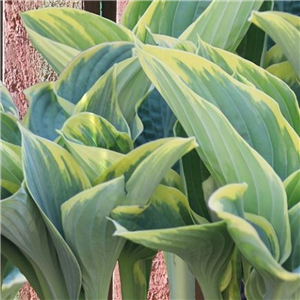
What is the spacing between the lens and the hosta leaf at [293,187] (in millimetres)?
308

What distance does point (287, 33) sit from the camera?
1.15ft

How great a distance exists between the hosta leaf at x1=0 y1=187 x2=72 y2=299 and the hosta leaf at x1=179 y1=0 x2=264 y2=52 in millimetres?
160

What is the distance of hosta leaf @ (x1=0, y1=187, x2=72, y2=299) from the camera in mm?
311

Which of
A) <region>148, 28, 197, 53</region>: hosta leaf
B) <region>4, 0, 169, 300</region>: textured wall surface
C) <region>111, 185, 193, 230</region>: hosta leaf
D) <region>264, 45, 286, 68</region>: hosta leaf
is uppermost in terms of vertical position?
<region>148, 28, 197, 53</region>: hosta leaf

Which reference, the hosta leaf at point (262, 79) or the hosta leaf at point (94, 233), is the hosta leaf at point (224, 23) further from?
the hosta leaf at point (94, 233)

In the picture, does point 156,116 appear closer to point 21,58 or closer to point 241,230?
point 241,230

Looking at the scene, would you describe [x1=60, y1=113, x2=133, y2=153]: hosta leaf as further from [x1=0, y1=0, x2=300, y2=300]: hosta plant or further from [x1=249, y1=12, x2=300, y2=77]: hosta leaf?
[x1=249, y1=12, x2=300, y2=77]: hosta leaf

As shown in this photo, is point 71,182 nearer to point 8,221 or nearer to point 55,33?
point 8,221

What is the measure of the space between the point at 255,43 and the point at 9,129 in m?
0.19

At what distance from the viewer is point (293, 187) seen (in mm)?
311

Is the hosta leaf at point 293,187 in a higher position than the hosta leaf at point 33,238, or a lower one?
higher

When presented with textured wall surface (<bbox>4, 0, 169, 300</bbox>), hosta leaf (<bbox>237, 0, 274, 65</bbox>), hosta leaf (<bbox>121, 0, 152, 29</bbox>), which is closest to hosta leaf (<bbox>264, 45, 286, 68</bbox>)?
hosta leaf (<bbox>237, 0, 274, 65</bbox>)

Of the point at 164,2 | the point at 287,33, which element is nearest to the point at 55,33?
the point at 164,2

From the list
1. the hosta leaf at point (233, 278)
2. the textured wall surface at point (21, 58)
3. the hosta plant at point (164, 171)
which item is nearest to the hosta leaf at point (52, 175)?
the hosta plant at point (164, 171)
